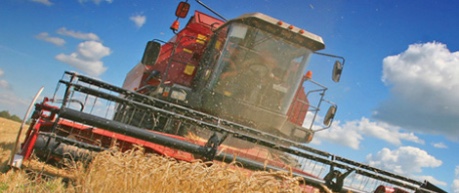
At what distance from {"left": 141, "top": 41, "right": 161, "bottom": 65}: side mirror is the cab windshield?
829 millimetres

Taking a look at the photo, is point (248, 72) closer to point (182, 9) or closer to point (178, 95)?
point (178, 95)

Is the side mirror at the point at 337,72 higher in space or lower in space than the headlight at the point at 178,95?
higher

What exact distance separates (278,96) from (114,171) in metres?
3.78

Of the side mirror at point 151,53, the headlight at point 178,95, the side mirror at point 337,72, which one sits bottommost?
the headlight at point 178,95

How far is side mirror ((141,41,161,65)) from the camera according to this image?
216 inches

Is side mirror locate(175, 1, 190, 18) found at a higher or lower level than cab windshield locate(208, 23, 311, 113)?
higher

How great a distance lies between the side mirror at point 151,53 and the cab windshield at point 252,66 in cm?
83

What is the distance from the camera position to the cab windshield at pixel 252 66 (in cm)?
558

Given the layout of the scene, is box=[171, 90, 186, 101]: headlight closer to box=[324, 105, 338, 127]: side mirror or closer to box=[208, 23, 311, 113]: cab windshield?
box=[208, 23, 311, 113]: cab windshield

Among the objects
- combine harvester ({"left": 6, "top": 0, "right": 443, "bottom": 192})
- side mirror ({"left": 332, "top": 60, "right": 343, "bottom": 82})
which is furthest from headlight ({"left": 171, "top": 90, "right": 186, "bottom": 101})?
side mirror ({"left": 332, "top": 60, "right": 343, "bottom": 82})

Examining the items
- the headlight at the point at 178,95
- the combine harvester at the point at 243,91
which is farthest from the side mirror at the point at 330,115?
the headlight at the point at 178,95

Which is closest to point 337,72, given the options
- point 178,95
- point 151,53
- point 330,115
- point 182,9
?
point 330,115

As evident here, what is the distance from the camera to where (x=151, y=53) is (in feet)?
18.1

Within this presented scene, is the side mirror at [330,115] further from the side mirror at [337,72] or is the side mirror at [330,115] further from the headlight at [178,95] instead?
the headlight at [178,95]
